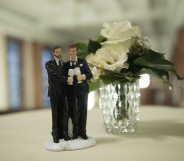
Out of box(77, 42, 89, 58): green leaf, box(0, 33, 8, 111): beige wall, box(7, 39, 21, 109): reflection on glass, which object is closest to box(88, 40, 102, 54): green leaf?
box(77, 42, 89, 58): green leaf

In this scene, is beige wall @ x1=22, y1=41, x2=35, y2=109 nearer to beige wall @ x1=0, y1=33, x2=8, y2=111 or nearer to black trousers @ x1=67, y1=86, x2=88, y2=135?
beige wall @ x1=0, y1=33, x2=8, y2=111

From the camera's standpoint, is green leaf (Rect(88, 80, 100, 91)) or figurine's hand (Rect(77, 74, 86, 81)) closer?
figurine's hand (Rect(77, 74, 86, 81))

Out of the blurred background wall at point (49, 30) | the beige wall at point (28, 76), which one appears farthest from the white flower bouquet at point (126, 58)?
the beige wall at point (28, 76)

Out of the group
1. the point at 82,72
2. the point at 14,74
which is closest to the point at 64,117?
the point at 82,72

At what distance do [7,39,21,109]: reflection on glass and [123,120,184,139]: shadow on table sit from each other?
5.10m

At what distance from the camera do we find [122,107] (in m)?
0.97

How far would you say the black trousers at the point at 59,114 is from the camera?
2.60ft

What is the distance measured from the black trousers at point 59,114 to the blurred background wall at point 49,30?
2.94m

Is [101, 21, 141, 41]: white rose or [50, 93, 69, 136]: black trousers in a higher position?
[101, 21, 141, 41]: white rose

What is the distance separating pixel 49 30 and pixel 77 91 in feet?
20.2

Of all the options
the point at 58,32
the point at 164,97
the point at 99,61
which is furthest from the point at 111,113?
the point at 58,32

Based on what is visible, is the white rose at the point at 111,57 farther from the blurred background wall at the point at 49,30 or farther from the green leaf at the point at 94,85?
the blurred background wall at the point at 49,30

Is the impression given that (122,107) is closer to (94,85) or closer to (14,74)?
(94,85)

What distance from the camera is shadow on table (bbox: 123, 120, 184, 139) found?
3.08 feet
